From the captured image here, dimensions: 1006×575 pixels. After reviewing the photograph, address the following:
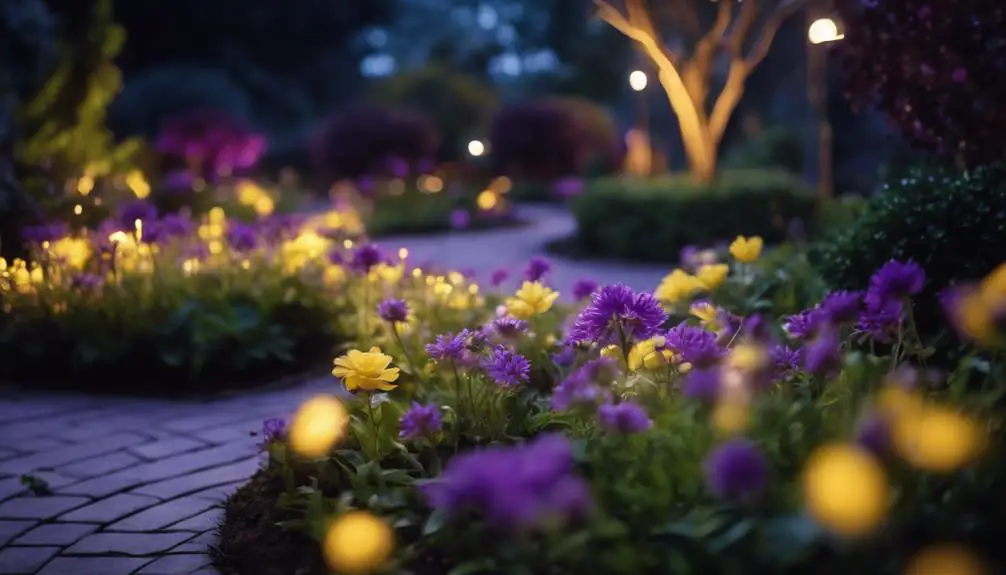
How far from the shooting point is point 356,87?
77.1ft

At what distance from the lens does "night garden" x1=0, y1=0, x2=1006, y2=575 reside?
5.84 ft

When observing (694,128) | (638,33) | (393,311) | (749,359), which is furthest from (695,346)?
(694,128)

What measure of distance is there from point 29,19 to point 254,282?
3296mm

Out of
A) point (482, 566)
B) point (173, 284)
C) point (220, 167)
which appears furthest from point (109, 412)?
point (220, 167)

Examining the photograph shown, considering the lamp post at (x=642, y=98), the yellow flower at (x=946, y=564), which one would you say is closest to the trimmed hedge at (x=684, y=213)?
the lamp post at (x=642, y=98)

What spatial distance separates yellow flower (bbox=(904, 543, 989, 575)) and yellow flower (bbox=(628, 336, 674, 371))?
3.42 feet

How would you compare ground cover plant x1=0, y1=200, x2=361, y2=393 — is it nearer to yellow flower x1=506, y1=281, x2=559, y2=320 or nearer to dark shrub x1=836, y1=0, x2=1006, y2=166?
yellow flower x1=506, y1=281, x2=559, y2=320

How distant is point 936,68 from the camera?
12.7 feet

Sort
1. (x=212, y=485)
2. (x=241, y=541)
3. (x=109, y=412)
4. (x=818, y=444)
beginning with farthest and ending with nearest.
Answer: (x=109, y=412) < (x=212, y=485) < (x=241, y=541) < (x=818, y=444)

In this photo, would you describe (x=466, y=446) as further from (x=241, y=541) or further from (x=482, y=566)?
(x=482, y=566)

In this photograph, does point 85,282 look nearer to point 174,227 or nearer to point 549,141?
point 174,227

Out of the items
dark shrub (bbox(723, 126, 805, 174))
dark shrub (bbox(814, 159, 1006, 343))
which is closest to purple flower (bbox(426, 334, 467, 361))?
dark shrub (bbox(814, 159, 1006, 343))

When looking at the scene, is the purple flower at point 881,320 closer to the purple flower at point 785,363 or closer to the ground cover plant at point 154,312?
the purple flower at point 785,363

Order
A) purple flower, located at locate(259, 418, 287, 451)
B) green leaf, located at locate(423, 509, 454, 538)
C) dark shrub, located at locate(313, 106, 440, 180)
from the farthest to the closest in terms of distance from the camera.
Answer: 1. dark shrub, located at locate(313, 106, 440, 180)
2. purple flower, located at locate(259, 418, 287, 451)
3. green leaf, located at locate(423, 509, 454, 538)
